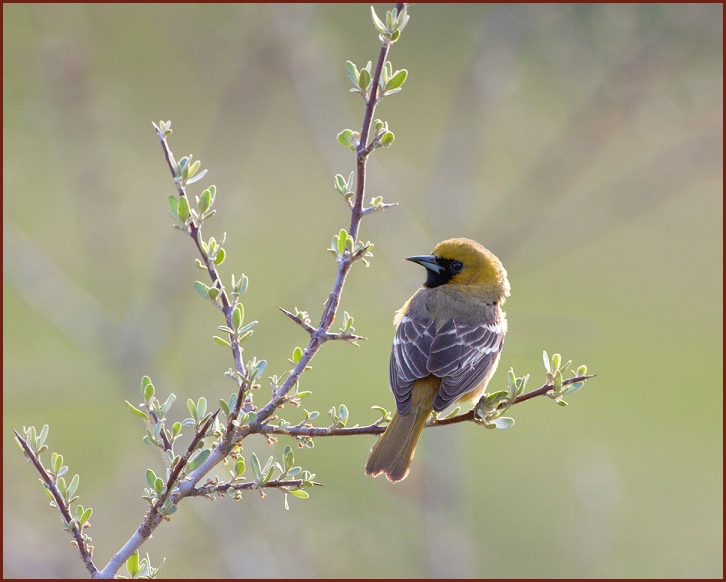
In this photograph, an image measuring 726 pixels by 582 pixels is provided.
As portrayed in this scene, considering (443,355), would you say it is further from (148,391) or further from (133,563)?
(133,563)

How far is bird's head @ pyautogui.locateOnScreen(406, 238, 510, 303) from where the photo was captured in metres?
5.36

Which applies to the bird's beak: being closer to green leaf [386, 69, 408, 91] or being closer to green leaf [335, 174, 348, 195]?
green leaf [335, 174, 348, 195]

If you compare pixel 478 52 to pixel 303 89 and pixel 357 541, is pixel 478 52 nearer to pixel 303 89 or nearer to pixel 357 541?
pixel 303 89

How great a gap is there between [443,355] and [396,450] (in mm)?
807

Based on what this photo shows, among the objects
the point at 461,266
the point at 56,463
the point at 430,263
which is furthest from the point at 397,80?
the point at 461,266

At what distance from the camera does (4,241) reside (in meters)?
5.82

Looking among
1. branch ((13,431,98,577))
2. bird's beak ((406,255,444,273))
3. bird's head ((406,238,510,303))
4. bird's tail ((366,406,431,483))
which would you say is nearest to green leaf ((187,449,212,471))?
branch ((13,431,98,577))

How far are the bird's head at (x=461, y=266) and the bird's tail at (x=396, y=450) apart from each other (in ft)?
4.67

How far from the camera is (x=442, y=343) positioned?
4.73 meters

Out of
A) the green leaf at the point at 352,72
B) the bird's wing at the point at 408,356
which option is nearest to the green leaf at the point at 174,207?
the green leaf at the point at 352,72

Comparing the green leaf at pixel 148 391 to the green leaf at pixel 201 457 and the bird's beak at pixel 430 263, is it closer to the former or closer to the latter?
the green leaf at pixel 201 457

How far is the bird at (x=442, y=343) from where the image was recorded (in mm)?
4027

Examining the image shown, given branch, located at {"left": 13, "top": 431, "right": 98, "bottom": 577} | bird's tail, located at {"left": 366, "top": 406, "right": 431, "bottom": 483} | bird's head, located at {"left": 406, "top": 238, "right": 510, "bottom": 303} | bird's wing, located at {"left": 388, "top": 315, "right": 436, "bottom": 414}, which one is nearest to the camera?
branch, located at {"left": 13, "top": 431, "right": 98, "bottom": 577}

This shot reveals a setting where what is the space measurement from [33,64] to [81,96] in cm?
49
